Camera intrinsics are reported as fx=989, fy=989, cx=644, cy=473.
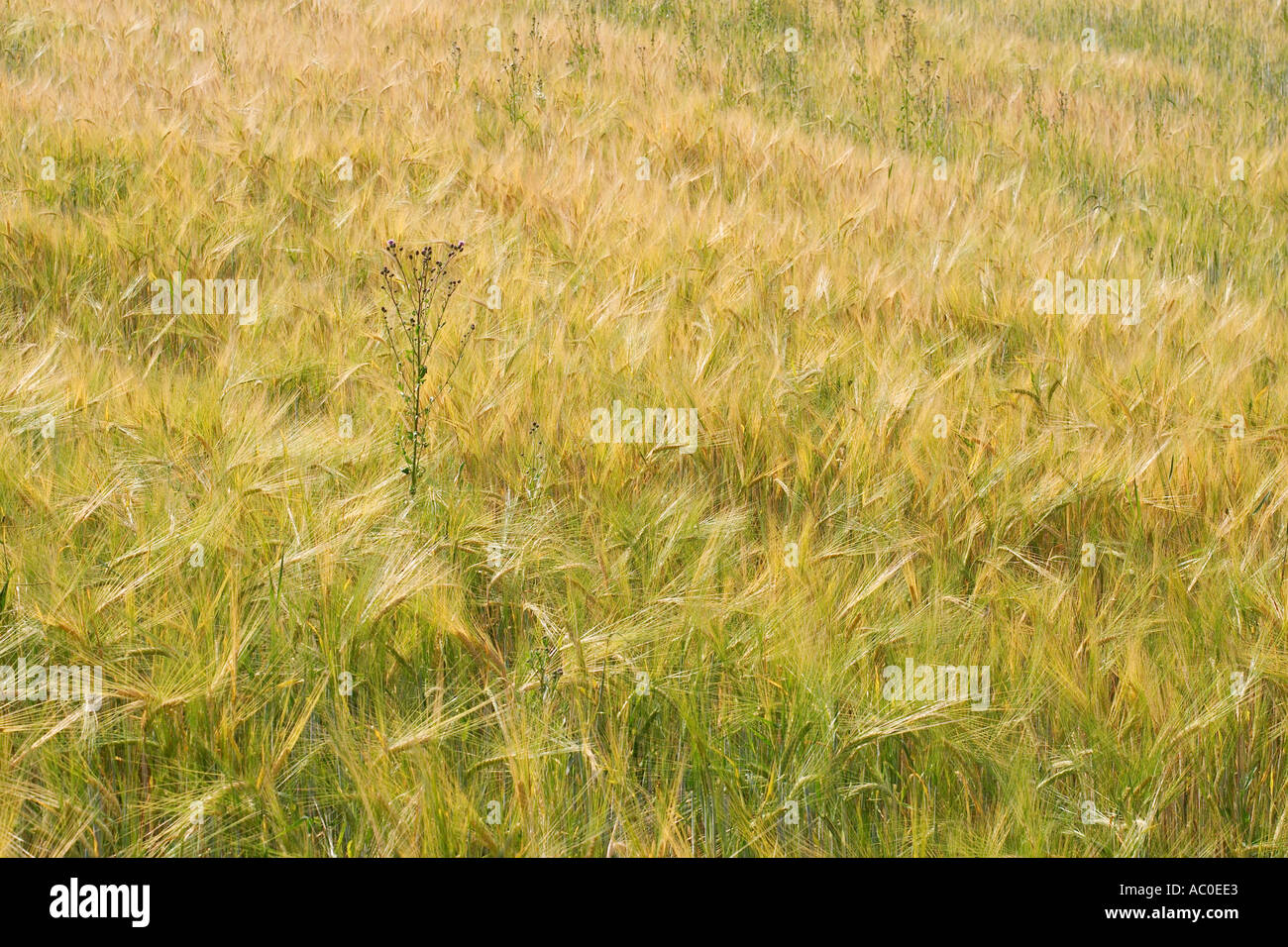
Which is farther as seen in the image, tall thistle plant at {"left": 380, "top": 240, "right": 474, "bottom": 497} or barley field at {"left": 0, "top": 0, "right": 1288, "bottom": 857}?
tall thistle plant at {"left": 380, "top": 240, "right": 474, "bottom": 497}

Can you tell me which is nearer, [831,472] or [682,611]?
[682,611]

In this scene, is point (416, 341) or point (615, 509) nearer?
point (615, 509)

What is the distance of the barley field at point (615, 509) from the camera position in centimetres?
134

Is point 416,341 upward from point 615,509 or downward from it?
upward

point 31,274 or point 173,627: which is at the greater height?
point 31,274

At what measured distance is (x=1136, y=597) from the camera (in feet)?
5.49

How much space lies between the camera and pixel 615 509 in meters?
1.86

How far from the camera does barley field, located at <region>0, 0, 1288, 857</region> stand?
1.34 meters

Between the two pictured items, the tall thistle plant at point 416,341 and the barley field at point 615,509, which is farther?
the tall thistle plant at point 416,341
